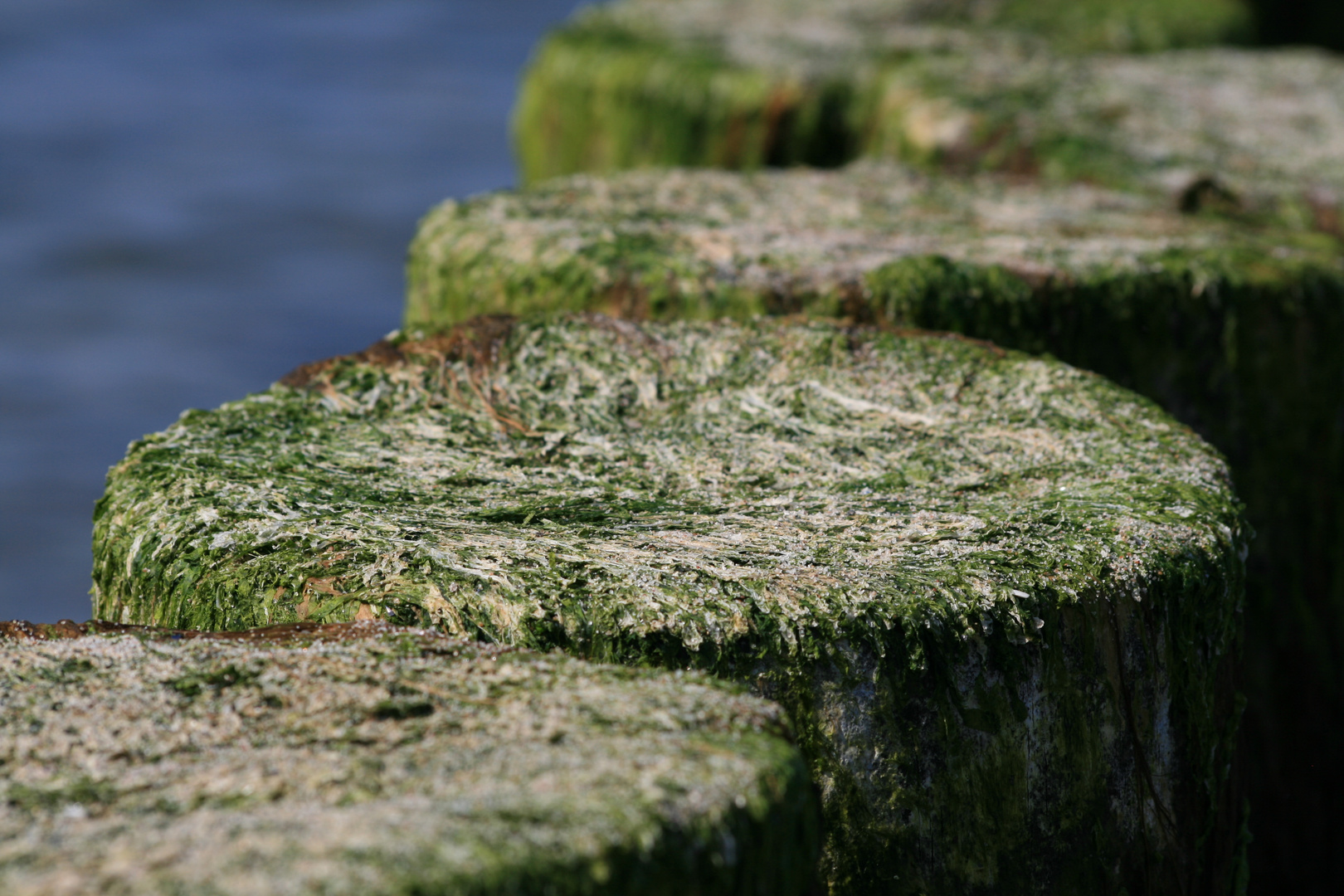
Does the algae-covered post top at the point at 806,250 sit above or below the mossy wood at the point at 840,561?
above

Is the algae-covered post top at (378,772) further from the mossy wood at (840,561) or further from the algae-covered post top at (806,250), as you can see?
the algae-covered post top at (806,250)

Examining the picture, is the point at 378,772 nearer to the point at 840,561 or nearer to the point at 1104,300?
the point at 840,561

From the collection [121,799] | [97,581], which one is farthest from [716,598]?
[97,581]

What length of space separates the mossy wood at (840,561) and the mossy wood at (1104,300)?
0.61 meters

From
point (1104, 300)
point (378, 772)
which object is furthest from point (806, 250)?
point (378, 772)

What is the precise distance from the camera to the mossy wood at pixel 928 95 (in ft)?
16.7

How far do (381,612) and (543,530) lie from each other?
1.15 feet

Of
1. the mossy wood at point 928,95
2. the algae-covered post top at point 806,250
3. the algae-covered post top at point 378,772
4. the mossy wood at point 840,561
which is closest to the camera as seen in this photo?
the algae-covered post top at point 378,772

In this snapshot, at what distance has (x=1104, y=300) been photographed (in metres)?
3.50

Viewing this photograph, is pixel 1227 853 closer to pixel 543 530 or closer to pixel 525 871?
pixel 543 530

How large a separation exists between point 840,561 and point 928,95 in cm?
381

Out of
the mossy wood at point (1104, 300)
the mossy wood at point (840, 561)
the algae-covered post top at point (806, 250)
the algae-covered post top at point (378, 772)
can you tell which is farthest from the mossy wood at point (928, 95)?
the algae-covered post top at point (378, 772)

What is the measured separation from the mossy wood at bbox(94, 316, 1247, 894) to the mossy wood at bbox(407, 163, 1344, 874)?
61 centimetres

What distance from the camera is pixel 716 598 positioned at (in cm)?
195
